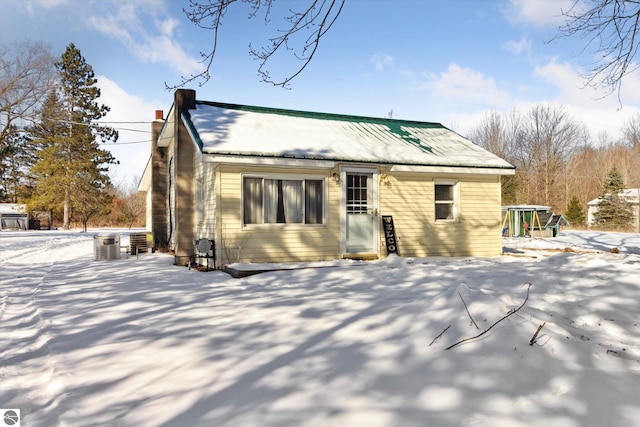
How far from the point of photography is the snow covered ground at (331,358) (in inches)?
101

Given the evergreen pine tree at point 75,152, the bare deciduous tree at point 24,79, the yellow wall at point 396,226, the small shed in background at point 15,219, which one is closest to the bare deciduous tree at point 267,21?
the yellow wall at point 396,226

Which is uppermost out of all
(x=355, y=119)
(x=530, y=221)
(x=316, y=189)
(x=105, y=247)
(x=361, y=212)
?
(x=355, y=119)

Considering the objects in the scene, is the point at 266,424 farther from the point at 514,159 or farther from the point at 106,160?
the point at 514,159

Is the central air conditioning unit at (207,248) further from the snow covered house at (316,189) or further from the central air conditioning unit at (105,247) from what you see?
the central air conditioning unit at (105,247)

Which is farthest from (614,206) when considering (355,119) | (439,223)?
(355,119)

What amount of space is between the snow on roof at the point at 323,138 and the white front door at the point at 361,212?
0.69 metres

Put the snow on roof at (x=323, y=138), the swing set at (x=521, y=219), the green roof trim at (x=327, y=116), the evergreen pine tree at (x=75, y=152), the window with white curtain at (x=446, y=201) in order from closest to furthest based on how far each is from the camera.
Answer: the snow on roof at (x=323, y=138), the window with white curtain at (x=446, y=201), the green roof trim at (x=327, y=116), the swing set at (x=521, y=219), the evergreen pine tree at (x=75, y=152)

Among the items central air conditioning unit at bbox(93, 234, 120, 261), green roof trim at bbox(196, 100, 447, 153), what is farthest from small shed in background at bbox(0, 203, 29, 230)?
green roof trim at bbox(196, 100, 447, 153)

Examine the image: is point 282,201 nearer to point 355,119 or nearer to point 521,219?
point 355,119

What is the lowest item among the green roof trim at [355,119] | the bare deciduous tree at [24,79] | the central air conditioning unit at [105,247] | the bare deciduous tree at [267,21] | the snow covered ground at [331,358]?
the snow covered ground at [331,358]

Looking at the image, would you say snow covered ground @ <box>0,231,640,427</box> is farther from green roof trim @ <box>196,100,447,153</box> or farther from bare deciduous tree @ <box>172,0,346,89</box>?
green roof trim @ <box>196,100,447,153</box>

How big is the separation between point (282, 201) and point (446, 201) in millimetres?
5142

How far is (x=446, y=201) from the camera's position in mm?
12539

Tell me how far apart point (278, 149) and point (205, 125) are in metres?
2.18
